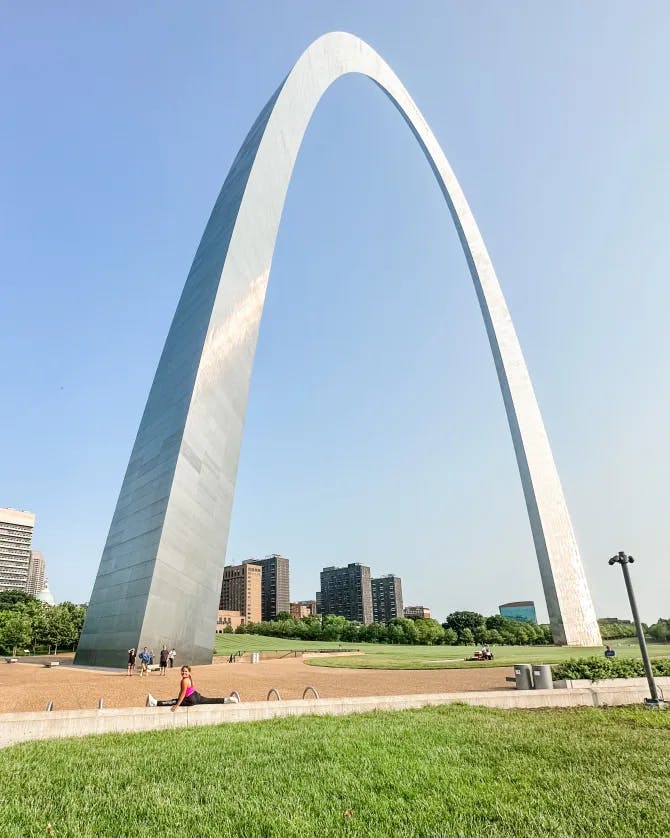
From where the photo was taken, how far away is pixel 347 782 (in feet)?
15.9

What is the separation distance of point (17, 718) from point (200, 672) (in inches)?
575

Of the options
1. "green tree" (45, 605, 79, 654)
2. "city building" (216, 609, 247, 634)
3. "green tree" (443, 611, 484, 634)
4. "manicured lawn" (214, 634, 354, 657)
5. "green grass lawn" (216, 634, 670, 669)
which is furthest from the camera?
"city building" (216, 609, 247, 634)

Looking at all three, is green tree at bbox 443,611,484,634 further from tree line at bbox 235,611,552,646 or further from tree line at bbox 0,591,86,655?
tree line at bbox 0,591,86,655

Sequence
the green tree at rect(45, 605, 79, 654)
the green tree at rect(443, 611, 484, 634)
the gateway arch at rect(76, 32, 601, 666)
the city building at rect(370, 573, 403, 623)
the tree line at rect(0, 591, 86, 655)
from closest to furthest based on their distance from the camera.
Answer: the gateway arch at rect(76, 32, 601, 666)
the tree line at rect(0, 591, 86, 655)
the green tree at rect(45, 605, 79, 654)
the green tree at rect(443, 611, 484, 634)
the city building at rect(370, 573, 403, 623)

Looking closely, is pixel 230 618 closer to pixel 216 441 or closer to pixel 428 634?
pixel 428 634

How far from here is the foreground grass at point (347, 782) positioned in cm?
391

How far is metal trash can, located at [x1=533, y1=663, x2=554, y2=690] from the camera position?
452 inches

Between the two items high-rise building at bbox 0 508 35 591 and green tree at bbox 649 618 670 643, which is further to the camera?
high-rise building at bbox 0 508 35 591

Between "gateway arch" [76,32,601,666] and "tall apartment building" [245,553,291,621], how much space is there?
155356 millimetres

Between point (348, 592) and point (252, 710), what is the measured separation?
17541cm

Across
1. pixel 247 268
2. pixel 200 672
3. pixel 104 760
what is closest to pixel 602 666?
pixel 104 760

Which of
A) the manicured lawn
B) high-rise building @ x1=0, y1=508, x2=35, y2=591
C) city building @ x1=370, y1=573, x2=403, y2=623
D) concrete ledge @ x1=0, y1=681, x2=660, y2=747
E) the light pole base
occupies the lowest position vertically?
the light pole base

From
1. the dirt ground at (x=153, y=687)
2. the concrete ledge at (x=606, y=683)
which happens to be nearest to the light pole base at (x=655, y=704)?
the concrete ledge at (x=606, y=683)

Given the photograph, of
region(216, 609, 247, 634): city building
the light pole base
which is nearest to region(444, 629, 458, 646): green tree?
region(216, 609, 247, 634): city building
